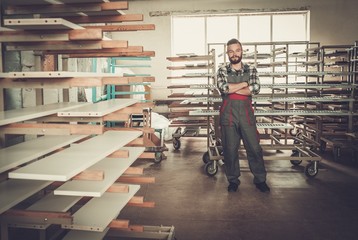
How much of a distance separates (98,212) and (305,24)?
8.37 metres

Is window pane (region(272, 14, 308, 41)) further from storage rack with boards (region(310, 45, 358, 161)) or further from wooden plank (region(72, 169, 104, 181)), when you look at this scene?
wooden plank (region(72, 169, 104, 181))

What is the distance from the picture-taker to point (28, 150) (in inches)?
88.4

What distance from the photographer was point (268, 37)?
366 inches

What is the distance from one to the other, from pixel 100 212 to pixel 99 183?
24cm

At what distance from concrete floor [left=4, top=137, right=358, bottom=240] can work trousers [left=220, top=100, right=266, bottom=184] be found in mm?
260

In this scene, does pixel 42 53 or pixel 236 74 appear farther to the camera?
pixel 236 74

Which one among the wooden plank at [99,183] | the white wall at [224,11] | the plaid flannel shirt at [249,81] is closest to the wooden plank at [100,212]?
the wooden plank at [99,183]

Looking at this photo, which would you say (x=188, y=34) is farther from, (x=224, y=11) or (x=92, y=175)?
(x=92, y=175)

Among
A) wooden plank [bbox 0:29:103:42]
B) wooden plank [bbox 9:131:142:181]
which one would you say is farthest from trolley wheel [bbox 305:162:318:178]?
wooden plank [bbox 0:29:103:42]

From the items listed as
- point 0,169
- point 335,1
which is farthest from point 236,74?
point 335,1

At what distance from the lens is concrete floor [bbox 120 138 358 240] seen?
10.1 ft

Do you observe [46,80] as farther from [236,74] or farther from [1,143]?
[236,74]

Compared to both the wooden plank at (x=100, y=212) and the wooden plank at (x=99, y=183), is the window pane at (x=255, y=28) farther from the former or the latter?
the wooden plank at (x=100, y=212)

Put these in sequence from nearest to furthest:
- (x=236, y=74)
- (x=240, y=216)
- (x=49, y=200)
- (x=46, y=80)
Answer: (x=46, y=80)
(x=49, y=200)
(x=240, y=216)
(x=236, y=74)
